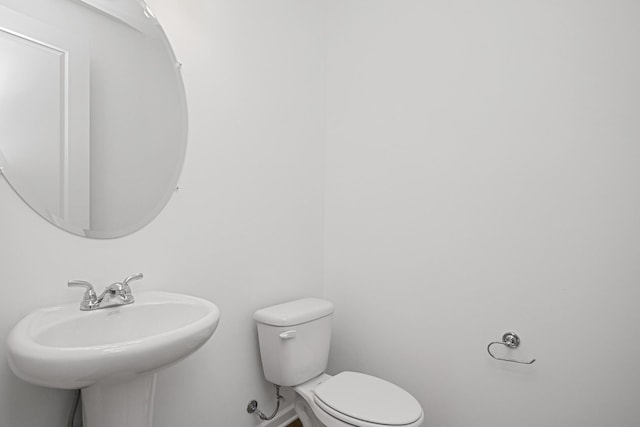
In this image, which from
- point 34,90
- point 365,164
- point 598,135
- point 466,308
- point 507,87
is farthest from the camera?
point 365,164

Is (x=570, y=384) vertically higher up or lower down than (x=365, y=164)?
lower down

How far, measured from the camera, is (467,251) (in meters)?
1.57

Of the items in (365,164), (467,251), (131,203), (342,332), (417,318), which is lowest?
(342,332)

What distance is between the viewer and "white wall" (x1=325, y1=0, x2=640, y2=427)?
1294 mm

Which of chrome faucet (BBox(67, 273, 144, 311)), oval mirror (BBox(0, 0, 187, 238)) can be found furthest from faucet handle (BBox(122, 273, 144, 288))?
oval mirror (BBox(0, 0, 187, 238))

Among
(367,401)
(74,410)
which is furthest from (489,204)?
(74,410)

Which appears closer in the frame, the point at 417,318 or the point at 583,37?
the point at 583,37

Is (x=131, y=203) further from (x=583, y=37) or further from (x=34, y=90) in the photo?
(x=583, y=37)

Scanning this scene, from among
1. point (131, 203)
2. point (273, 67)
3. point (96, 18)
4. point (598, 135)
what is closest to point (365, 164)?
point (273, 67)

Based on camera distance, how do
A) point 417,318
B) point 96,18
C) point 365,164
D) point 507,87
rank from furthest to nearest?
point 365,164, point 417,318, point 507,87, point 96,18

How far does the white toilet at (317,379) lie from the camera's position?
4.25 feet

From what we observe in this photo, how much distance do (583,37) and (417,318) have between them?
4.31 ft

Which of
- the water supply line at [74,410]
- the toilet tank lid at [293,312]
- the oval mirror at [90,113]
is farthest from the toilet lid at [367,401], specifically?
the oval mirror at [90,113]

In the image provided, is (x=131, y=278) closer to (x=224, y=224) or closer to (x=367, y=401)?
(x=224, y=224)
